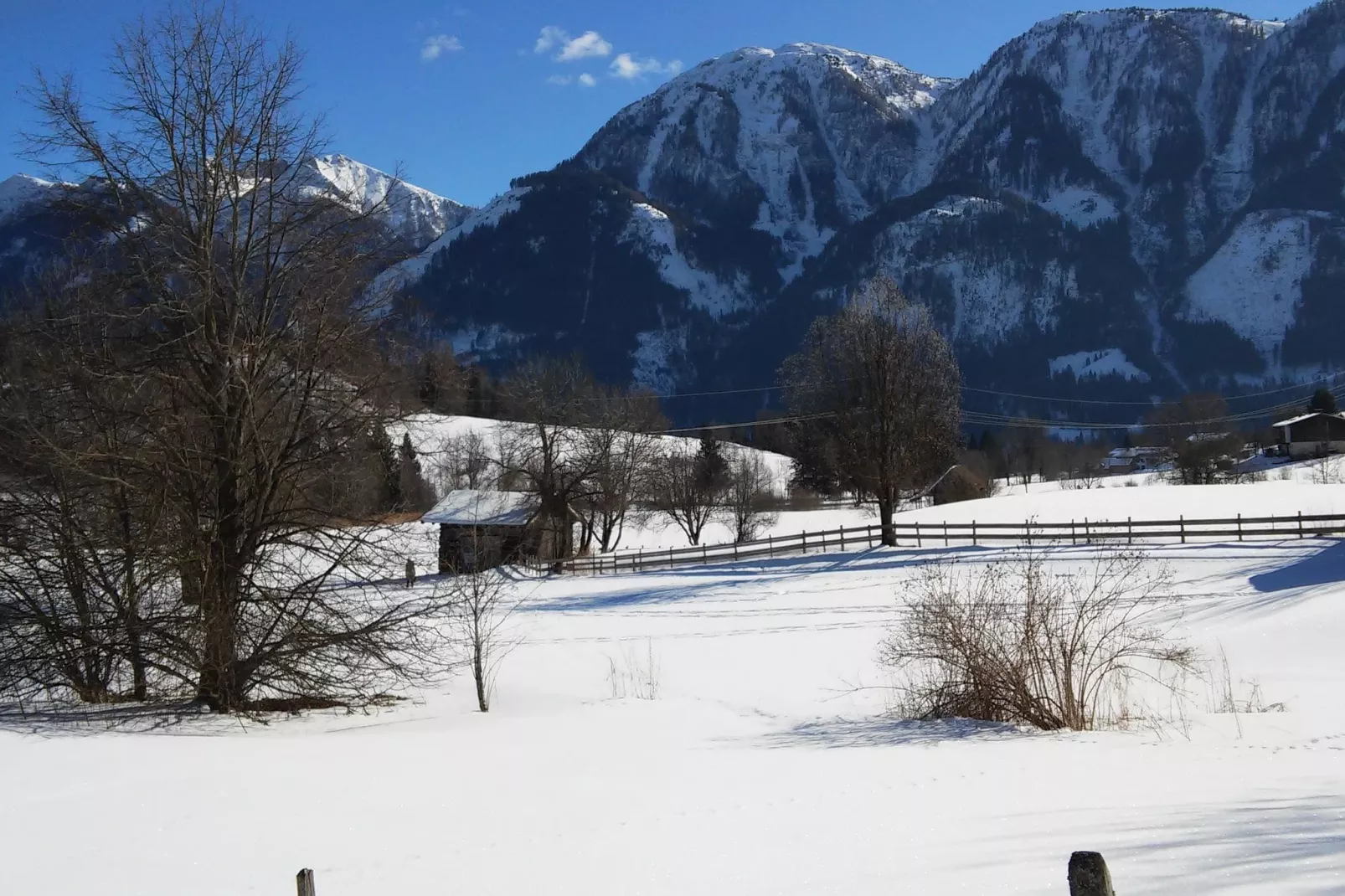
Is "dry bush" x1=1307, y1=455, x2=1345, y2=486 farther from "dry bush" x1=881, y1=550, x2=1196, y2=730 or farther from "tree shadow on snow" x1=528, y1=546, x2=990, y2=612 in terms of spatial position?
"dry bush" x1=881, y1=550, x2=1196, y2=730

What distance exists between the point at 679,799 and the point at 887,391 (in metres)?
31.9

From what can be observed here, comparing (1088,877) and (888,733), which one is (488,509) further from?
(1088,877)

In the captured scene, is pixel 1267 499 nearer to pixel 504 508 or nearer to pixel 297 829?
pixel 504 508

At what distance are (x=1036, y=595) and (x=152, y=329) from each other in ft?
37.4

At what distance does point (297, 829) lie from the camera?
23.2 ft

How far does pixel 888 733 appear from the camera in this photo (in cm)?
1168

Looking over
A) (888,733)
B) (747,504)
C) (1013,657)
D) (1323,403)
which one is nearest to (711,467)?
(747,504)

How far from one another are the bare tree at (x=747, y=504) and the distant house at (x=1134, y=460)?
107 feet

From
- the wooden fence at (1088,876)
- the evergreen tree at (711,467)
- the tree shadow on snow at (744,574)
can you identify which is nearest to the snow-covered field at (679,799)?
the wooden fence at (1088,876)

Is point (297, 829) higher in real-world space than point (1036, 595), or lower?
lower

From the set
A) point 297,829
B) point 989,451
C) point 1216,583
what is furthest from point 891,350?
point 989,451

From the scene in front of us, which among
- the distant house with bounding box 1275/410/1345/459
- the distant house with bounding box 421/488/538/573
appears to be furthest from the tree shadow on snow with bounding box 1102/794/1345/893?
the distant house with bounding box 1275/410/1345/459

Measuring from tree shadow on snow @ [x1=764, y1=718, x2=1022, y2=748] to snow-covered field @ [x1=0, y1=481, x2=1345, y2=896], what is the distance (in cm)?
7

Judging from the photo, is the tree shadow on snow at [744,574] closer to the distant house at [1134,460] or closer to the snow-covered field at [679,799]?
the snow-covered field at [679,799]
